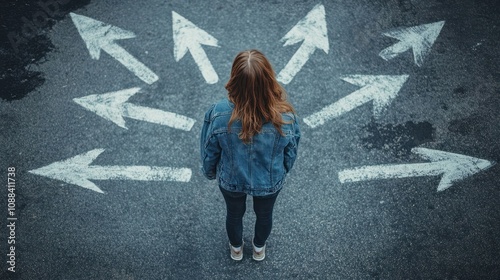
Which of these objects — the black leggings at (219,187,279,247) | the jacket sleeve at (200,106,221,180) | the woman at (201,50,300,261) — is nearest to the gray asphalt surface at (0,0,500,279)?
the black leggings at (219,187,279,247)

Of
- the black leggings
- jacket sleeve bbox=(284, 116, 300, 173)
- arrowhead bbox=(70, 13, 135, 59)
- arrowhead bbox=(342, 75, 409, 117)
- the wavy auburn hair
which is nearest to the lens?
the wavy auburn hair

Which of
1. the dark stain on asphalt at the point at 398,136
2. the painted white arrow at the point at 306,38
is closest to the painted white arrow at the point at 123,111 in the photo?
the painted white arrow at the point at 306,38

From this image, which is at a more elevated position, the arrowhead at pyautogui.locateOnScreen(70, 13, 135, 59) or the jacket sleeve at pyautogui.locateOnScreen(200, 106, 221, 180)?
the jacket sleeve at pyautogui.locateOnScreen(200, 106, 221, 180)

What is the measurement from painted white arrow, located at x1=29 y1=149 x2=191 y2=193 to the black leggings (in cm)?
102

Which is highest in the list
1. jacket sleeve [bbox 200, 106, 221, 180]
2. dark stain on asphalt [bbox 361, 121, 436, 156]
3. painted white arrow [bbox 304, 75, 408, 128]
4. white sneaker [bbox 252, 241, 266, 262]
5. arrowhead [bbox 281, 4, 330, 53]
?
jacket sleeve [bbox 200, 106, 221, 180]

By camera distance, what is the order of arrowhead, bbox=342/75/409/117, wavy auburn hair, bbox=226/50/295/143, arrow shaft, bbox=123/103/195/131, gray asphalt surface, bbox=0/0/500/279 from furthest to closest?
arrowhead, bbox=342/75/409/117, arrow shaft, bbox=123/103/195/131, gray asphalt surface, bbox=0/0/500/279, wavy auburn hair, bbox=226/50/295/143

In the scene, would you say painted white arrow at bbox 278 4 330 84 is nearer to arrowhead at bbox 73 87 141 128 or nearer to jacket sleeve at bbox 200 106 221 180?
arrowhead at bbox 73 87 141 128

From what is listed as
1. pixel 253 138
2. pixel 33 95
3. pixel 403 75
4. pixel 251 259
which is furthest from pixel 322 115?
pixel 33 95

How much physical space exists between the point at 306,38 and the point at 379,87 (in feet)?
3.95

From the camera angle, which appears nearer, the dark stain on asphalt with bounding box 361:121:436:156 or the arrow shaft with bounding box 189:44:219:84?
the dark stain on asphalt with bounding box 361:121:436:156

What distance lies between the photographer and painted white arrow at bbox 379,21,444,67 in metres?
4.83

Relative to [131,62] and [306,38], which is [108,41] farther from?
[306,38]

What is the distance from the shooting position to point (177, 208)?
378 centimetres

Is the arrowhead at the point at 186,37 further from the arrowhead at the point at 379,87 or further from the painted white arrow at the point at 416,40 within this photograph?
the painted white arrow at the point at 416,40
